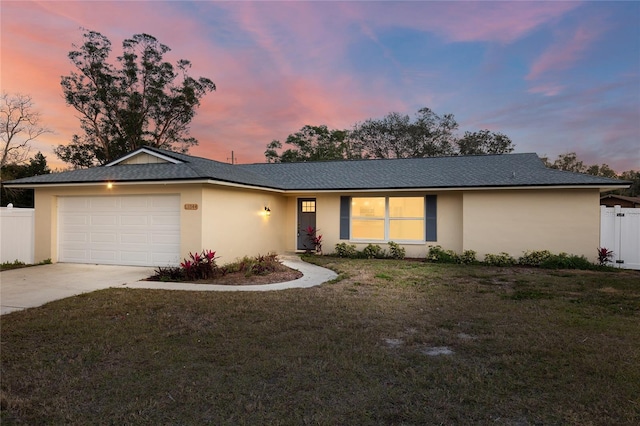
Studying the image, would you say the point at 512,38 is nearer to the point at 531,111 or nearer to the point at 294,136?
the point at 531,111

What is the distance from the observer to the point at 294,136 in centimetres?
3712

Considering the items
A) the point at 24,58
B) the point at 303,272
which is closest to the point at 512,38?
the point at 303,272

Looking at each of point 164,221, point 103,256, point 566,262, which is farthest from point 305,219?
point 566,262

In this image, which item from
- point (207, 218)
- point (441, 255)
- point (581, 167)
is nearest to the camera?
point (207, 218)

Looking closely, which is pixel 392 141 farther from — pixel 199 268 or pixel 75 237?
pixel 199 268

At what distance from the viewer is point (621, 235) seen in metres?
11.7

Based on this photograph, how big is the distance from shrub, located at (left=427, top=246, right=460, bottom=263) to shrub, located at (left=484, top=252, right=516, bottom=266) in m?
0.97

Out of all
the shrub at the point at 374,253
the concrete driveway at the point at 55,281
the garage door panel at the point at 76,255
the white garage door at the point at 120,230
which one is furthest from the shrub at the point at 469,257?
the garage door panel at the point at 76,255

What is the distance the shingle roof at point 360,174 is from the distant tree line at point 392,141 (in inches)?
751

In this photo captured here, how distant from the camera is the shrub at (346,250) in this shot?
13.9 meters

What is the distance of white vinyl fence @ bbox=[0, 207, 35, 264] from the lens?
11.8 meters

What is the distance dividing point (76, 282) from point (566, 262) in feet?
45.0

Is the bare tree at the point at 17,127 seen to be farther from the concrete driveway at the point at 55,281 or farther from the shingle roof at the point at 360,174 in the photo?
the concrete driveway at the point at 55,281

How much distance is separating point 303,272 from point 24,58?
39.7 ft
